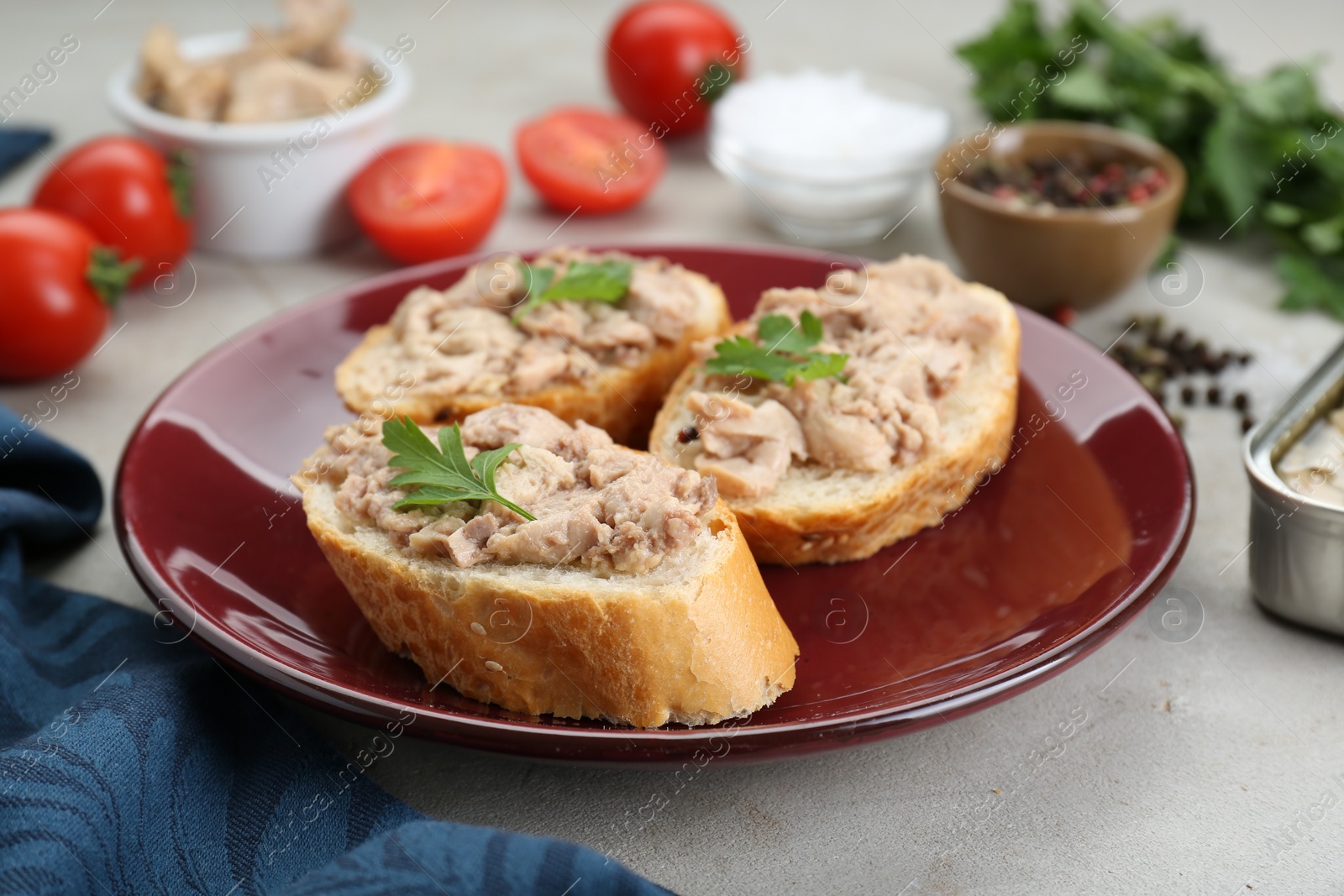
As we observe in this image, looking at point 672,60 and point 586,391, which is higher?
point 586,391

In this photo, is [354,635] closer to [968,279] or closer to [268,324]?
[268,324]

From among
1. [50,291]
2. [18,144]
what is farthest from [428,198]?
[18,144]

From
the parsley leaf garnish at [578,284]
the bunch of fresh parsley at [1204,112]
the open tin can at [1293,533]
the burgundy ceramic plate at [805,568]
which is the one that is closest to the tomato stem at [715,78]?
the bunch of fresh parsley at [1204,112]

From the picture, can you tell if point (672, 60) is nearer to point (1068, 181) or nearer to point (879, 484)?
point (1068, 181)

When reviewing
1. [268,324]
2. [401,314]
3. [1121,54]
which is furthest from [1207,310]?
[268,324]

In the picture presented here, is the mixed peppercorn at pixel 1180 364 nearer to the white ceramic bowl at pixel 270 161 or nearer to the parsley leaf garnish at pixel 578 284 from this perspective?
the parsley leaf garnish at pixel 578 284

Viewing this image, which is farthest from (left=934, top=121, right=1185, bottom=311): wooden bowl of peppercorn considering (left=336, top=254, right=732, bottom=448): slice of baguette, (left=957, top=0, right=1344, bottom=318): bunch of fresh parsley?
(left=336, top=254, right=732, bottom=448): slice of baguette
